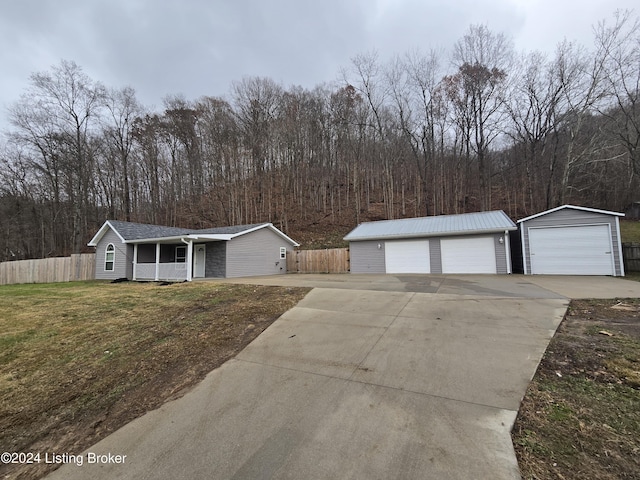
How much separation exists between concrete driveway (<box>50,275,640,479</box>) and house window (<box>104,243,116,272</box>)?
17.0 metres

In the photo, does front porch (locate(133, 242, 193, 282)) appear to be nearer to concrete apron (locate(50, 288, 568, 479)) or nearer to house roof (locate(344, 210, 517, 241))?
house roof (locate(344, 210, 517, 241))

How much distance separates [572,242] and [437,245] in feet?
18.4

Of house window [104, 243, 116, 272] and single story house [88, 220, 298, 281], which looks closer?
single story house [88, 220, 298, 281]

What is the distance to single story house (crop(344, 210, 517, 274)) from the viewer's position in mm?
14164

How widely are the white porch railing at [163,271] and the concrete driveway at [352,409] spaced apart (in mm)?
11382

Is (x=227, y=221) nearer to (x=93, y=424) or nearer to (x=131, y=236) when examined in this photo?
(x=131, y=236)

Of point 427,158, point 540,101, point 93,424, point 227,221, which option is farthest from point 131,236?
point 540,101

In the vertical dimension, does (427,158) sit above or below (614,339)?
above

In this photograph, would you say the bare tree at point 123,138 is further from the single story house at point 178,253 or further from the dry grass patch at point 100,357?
the dry grass patch at point 100,357

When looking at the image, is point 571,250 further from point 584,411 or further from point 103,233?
point 103,233

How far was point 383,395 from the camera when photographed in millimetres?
3115

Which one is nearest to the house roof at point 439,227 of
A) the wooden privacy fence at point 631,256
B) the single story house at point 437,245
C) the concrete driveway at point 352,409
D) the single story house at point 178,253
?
the single story house at point 437,245

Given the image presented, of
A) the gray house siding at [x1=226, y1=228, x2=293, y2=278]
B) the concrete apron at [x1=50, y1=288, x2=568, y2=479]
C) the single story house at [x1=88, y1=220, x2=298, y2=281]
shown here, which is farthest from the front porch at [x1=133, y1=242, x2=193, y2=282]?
the concrete apron at [x1=50, y1=288, x2=568, y2=479]

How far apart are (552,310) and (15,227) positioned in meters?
38.6
